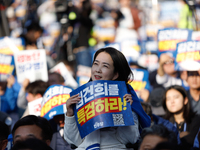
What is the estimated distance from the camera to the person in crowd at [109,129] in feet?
9.41

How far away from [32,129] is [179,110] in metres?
2.33

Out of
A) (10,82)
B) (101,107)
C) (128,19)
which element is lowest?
(10,82)

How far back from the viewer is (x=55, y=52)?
10.4 metres

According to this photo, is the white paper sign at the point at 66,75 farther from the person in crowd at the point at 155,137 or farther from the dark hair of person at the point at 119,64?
the person in crowd at the point at 155,137

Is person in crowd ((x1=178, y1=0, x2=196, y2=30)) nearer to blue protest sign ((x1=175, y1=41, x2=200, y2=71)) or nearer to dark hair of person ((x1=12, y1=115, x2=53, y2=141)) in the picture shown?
blue protest sign ((x1=175, y1=41, x2=200, y2=71))

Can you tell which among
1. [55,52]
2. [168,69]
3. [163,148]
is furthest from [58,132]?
[55,52]

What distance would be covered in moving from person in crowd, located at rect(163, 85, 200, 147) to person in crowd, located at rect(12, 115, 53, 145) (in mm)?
1985

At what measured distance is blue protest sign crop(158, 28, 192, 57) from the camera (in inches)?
248

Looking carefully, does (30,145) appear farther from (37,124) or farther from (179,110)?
(179,110)

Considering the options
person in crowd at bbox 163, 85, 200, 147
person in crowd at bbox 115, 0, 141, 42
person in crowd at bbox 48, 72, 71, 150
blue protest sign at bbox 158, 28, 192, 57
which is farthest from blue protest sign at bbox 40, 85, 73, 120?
person in crowd at bbox 115, 0, 141, 42

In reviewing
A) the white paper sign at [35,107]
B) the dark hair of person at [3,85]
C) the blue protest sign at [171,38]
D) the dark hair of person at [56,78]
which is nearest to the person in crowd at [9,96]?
the dark hair of person at [3,85]

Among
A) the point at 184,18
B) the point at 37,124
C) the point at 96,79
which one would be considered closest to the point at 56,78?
the point at 37,124

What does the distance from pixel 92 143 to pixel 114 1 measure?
39.0ft

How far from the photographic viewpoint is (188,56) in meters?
5.46
